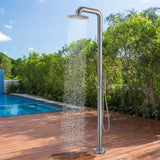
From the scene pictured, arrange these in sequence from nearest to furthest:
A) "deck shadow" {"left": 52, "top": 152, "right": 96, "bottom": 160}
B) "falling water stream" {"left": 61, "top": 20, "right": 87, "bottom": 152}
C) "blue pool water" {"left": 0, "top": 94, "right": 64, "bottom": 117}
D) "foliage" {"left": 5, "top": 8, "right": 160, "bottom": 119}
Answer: "deck shadow" {"left": 52, "top": 152, "right": 96, "bottom": 160} → "foliage" {"left": 5, "top": 8, "right": 160, "bottom": 119} → "falling water stream" {"left": 61, "top": 20, "right": 87, "bottom": 152} → "blue pool water" {"left": 0, "top": 94, "right": 64, "bottom": 117}

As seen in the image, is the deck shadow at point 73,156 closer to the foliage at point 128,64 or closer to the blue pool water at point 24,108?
the foliage at point 128,64

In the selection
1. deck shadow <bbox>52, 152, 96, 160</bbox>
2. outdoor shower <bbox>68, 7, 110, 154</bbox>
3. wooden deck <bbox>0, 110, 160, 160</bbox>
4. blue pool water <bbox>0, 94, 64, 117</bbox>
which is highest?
outdoor shower <bbox>68, 7, 110, 154</bbox>

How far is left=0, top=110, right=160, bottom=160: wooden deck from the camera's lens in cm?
241

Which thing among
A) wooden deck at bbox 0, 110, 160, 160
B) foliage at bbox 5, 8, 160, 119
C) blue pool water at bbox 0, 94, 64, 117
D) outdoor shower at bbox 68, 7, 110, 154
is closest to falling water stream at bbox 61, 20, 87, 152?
foliage at bbox 5, 8, 160, 119

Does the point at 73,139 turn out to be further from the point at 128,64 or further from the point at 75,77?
the point at 75,77

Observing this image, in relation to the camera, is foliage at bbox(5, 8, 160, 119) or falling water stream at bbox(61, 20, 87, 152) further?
falling water stream at bbox(61, 20, 87, 152)

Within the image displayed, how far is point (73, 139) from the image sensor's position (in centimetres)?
305

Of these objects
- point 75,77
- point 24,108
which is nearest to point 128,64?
point 75,77

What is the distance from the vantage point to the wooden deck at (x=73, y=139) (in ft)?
7.91

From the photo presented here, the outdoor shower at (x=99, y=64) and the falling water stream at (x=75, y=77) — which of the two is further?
the falling water stream at (x=75, y=77)

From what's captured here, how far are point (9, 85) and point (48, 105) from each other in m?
5.00

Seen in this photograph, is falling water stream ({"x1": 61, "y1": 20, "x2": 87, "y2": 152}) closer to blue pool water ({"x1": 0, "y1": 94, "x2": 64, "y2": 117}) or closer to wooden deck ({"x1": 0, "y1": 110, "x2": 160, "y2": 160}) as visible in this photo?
blue pool water ({"x1": 0, "y1": 94, "x2": 64, "y2": 117})

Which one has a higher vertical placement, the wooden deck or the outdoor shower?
the outdoor shower

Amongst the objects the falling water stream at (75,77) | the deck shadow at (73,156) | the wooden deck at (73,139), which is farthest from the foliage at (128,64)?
the deck shadow at (73,156)
